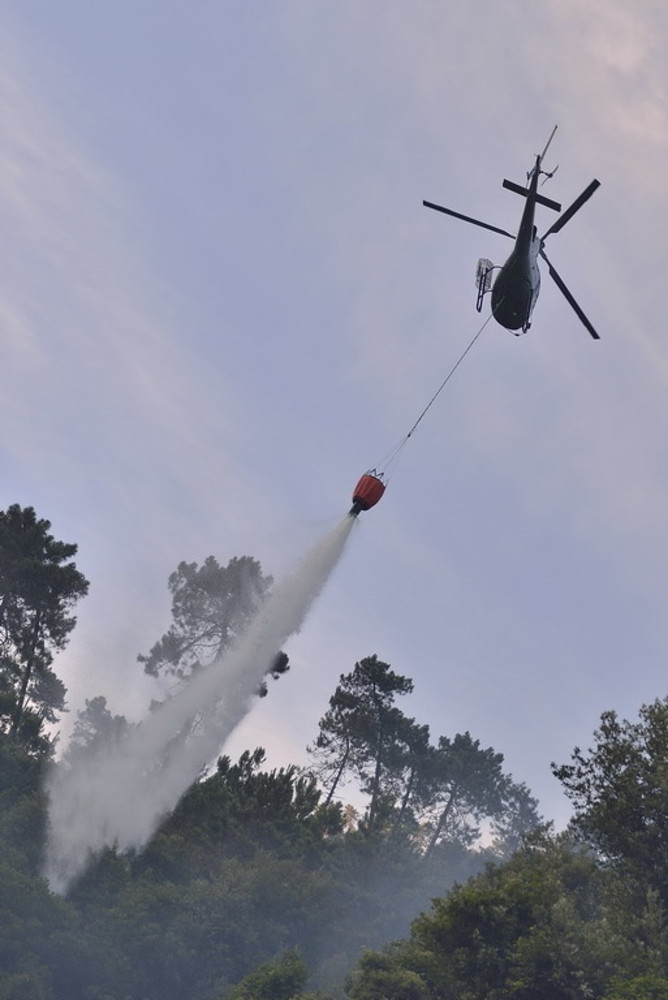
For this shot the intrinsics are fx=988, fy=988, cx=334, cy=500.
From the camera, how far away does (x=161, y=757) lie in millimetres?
64125

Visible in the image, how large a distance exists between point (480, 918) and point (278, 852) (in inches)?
1172

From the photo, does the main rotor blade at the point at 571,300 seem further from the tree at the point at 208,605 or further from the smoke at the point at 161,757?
the tree at the point at 208,605

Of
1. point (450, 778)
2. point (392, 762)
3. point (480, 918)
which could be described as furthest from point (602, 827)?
point (450, 778)

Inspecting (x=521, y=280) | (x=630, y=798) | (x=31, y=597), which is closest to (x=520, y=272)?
(x=521, y=280)

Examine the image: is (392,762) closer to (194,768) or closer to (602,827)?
(194,768)

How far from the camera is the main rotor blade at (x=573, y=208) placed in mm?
32881

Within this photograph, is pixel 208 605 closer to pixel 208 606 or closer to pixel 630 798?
pixel 208 606

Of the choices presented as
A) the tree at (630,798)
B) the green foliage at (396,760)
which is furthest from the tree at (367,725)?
the tree at (630,798)

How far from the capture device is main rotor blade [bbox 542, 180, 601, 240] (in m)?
32.9

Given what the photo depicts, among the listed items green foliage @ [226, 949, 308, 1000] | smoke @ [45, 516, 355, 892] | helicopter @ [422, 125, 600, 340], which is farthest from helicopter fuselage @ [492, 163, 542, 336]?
green foliage @ [226, 949, 308, 1000]

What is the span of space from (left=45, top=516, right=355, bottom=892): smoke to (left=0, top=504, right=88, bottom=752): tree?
6034mm

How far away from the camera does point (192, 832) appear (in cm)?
6431

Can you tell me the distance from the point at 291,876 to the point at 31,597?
964 inches

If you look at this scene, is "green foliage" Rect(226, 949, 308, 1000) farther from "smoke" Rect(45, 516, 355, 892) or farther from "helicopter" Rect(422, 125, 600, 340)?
"helicopter" Rect(422, 125, 600, 340)
